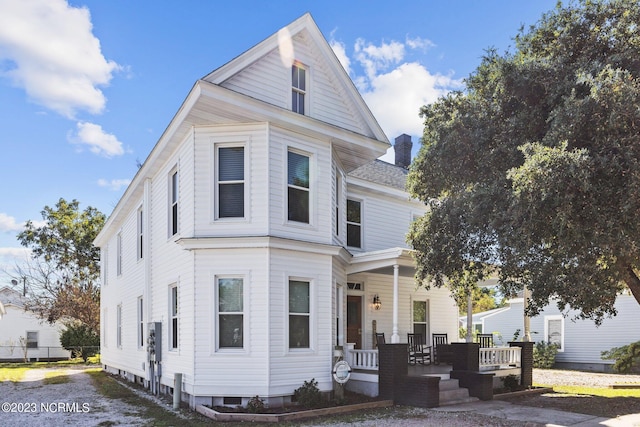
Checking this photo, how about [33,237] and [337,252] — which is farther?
[33,237]

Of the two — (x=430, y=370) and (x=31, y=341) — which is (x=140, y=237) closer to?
(x=430, y=370)

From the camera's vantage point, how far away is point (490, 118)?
34.2ft

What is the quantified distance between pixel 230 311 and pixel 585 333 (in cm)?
1732

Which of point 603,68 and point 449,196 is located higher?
point 603,68

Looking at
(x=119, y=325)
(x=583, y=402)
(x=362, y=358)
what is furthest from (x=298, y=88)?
(x=119, y=325)

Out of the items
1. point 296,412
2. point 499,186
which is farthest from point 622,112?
point 296,412

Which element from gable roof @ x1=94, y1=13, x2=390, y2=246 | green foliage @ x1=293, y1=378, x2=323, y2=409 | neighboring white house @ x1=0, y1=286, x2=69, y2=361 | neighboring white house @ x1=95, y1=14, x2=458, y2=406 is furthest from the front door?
neighboring white house @ x1=0, y1=286, x2=69, y2=361

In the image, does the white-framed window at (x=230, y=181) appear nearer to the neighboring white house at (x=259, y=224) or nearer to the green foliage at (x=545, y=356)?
the neighboring white house at (x=259, y=224)

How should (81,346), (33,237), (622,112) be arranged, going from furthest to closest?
(33,237)
(81,346)
(622,112)

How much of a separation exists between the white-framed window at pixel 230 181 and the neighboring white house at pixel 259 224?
22mm

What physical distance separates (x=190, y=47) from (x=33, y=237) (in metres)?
28.0

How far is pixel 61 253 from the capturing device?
3628cm

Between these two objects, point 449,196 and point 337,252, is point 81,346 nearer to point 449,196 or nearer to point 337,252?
point 337,252

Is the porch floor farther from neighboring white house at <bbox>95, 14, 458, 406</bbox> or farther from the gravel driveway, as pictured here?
the gravel driveway
